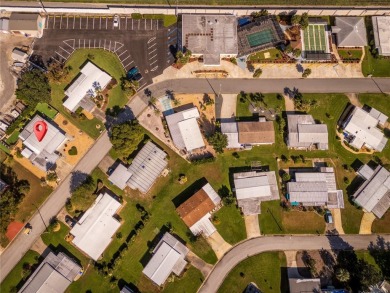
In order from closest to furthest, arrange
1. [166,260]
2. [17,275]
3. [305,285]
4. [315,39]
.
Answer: [305,285] → [166,260] → [17,275] → [315,39]

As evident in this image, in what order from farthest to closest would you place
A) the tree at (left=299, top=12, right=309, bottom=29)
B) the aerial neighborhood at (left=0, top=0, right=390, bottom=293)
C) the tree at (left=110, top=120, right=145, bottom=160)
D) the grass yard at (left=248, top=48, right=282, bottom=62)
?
the grass yard at (left=248, top=48, right=282, bottom=62), the tree at (left=299, top=12, right=309, bottom=29), the aerial neighborhood at (left=0, top=0, right=390, bottom=293), the tree at (left=110, top=120, right=145, bottom=160)

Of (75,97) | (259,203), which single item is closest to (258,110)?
(259,203)

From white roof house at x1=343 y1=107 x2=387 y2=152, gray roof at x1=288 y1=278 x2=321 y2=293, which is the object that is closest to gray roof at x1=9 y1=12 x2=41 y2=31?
white roof house at x1=343 y1=107 x2=387 y2=152

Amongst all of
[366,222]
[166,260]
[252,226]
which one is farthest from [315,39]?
[166,260]

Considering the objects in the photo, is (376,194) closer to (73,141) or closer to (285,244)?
(285,244)

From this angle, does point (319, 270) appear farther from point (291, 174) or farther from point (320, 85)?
point (320, 85)

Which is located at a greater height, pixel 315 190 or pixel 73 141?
pixel 315 190

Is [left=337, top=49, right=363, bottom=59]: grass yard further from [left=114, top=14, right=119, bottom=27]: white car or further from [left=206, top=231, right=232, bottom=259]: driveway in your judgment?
[left=114, top=14, right=119, bottom=27]: white car
